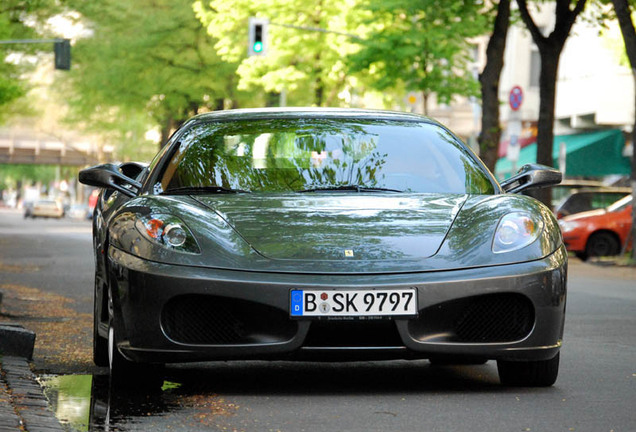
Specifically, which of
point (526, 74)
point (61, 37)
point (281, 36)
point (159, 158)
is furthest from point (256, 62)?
point (159, 158)

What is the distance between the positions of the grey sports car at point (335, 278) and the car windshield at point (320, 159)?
0.27 feet

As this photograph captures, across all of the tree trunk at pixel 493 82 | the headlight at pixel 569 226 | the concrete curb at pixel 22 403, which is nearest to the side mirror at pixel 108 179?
the concrete curb at pixel 22 403

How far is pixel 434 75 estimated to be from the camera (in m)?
33.3

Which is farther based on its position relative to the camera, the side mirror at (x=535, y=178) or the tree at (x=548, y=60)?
the tree at (x=548, y=60)

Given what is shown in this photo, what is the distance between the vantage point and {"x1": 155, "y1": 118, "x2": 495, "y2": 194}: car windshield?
6598mm

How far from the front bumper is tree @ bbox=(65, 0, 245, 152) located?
35574 millimetres

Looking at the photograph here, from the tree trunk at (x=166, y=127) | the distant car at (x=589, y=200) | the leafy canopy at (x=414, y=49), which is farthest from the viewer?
the tree trunk at (x=166, y=127)

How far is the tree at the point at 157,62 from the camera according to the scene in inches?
1649

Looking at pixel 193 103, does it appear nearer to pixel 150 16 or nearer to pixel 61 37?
pixel 150 16

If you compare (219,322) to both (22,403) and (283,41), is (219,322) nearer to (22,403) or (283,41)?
(22,403)

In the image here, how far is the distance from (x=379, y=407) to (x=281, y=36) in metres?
36.9

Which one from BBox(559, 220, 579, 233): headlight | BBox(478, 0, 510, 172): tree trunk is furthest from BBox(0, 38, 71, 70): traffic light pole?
BBox(559, 220, 579, 233): headlight

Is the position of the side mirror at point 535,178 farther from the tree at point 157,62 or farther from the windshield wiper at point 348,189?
the tree at point 157,62

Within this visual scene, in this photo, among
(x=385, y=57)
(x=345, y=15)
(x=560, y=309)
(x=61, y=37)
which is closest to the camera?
(x=560, y=309)
